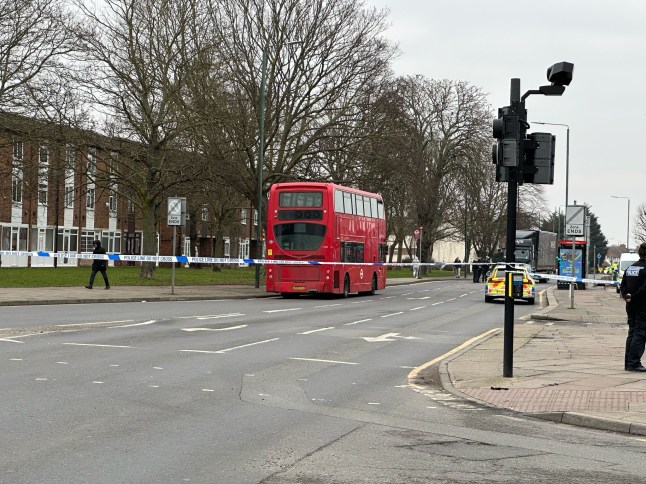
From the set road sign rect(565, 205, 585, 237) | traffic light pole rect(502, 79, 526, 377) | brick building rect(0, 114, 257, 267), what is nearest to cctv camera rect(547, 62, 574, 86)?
traffic light pole rect(502, 79, 526, 377)

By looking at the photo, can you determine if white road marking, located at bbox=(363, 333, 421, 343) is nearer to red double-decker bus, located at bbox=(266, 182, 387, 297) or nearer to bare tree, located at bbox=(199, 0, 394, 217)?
red double-decker bus, located at bbox=(266, 182, 387, 297)

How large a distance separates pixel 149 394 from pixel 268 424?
2044 millimetres

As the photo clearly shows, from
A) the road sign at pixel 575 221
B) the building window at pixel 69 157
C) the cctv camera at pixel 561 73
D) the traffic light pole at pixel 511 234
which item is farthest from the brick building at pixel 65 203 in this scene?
the cctv camera at pixel 561 73

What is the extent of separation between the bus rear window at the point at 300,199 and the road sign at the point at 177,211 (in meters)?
3.99

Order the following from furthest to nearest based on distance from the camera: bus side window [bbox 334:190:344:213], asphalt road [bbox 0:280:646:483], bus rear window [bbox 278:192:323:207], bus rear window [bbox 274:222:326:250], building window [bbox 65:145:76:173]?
building window [bbox 65:145:76:173]
bus side window [bbox 334:190:344:213]
bus rear window [bbox 274:222:326:250]
bus rear window [bbox 278:192:323:207]
asphalt road [bbox 0:280:646:483]

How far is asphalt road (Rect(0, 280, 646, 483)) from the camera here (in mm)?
6758

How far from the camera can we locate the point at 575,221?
29688 mm

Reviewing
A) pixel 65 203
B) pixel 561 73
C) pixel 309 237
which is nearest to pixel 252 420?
pixel 561 73

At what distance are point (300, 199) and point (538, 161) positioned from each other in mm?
21993

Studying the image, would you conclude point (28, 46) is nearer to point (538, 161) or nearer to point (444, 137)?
point (538, 161)

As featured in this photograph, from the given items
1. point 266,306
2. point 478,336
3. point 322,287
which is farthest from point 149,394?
point 322,287

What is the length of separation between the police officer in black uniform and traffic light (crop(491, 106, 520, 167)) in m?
2.65

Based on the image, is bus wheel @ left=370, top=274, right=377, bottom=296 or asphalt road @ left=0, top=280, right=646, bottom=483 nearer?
asphalt road @ left=0, top=280, right=646, bottom=483

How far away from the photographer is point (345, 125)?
41.7 meters
